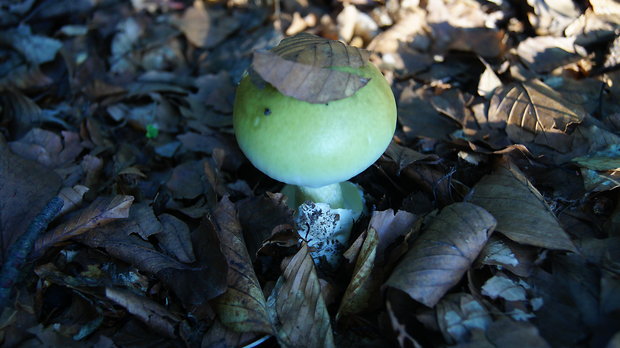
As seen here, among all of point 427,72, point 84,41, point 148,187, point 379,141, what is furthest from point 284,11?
point 379,141

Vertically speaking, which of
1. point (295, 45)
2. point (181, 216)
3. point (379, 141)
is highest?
point (295, 45)

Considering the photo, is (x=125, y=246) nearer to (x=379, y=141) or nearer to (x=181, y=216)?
(x=181, y=216)

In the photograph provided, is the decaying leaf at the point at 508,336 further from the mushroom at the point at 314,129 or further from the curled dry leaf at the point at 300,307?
the mushroom at the point at 314,129

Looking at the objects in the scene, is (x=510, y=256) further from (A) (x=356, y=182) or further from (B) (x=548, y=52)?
(B) (x=548, y=52)

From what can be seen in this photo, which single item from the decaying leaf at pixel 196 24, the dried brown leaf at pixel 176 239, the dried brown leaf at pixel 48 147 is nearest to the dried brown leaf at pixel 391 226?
the dried brown leaf at pixel 176 239

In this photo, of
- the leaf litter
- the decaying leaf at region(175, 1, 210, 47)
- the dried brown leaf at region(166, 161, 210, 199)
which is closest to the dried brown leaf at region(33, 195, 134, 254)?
the leaf litter

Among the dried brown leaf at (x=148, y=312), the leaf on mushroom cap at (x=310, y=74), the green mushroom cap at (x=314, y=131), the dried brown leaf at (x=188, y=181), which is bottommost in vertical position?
the dried brown leaf at (x=188, y=181)
